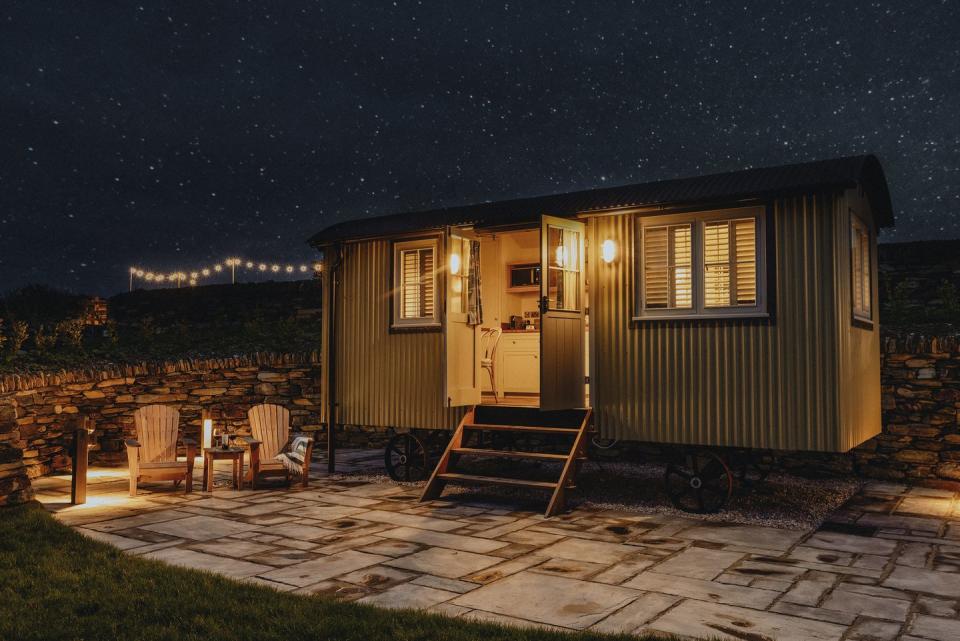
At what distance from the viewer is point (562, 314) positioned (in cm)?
778

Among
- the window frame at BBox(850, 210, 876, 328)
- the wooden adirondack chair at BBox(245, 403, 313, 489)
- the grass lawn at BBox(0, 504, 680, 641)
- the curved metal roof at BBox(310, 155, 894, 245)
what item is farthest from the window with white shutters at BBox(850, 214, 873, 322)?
the wooden adirondack chair at BBox(245, 403, 313, 489)

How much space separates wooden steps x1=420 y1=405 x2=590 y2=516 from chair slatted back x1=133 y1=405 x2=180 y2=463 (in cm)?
320

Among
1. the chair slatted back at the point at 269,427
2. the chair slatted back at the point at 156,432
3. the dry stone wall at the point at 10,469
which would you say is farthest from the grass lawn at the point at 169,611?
the chair slatted back at the point at 269,427

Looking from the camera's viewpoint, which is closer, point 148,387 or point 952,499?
point 952,499

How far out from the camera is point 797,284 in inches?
275

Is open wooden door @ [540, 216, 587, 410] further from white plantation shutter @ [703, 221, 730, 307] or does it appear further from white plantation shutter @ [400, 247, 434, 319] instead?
white plantation shutter @ [400, 247, 434, 319]

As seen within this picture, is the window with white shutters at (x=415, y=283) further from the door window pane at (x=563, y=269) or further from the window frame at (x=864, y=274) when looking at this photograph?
the window frame at (x=864, y=274)

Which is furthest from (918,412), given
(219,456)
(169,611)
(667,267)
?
(169,611)

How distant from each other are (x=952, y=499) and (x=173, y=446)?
8.60m

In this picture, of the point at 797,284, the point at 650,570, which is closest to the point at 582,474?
the point at 797,284

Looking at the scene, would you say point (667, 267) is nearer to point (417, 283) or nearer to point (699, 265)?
point (699, 265)

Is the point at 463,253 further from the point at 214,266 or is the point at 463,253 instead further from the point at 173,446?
the point at 214,266

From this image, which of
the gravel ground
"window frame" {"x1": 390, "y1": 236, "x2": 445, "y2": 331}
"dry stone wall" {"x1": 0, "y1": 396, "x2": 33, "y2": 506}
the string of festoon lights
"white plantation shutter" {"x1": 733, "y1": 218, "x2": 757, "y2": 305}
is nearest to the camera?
"dry stone wall" {"x1": 0, "y1": 396, "x2": 33, "y2": 506}

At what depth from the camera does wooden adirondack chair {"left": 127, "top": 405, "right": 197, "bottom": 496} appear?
315 inches
